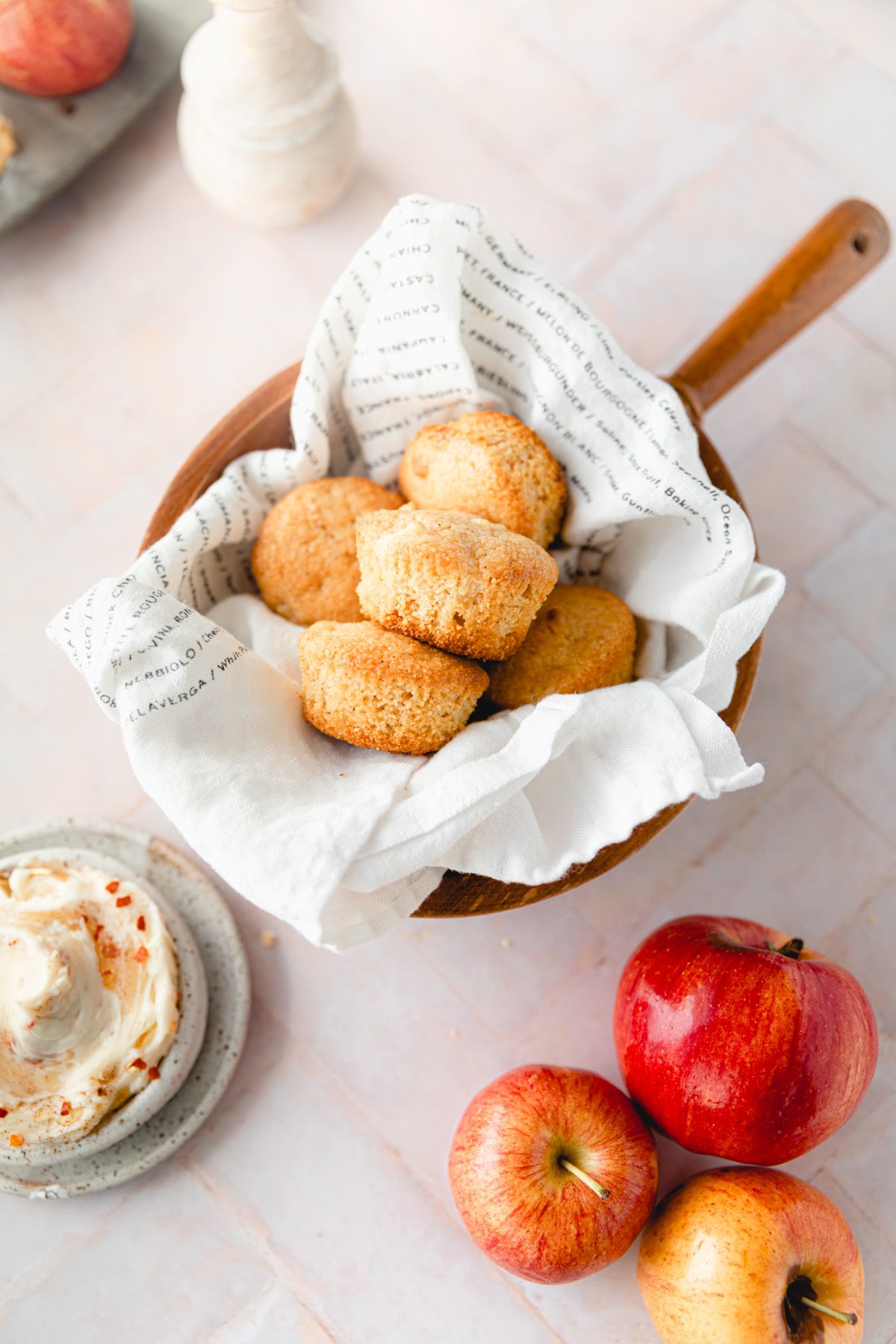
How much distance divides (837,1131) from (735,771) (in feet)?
1.30

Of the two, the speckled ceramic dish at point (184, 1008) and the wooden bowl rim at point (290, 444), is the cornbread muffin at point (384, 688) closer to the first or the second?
the wooden bowl rim at point (290, 444)

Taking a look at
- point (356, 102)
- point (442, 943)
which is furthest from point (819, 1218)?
point (356, 102)

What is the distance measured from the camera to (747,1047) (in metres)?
0.77

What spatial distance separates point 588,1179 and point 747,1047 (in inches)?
5.6

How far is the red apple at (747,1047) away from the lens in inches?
30.4

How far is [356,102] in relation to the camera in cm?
116

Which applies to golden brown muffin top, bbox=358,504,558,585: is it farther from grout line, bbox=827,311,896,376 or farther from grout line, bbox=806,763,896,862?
grout line, bbox=827,311,896,376

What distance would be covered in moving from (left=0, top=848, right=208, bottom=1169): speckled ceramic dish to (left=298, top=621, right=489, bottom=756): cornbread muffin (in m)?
0.27

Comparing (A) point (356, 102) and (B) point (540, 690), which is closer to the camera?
(B) point (540, 690)

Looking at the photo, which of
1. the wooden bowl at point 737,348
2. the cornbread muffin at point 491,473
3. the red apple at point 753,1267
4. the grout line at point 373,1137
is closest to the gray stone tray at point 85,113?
the wooden bowl at point 737,348

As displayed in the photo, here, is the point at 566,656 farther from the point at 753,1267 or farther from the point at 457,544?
the point at 753,1267

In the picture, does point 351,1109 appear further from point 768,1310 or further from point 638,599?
point 638,599

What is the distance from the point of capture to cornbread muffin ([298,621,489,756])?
68 cm

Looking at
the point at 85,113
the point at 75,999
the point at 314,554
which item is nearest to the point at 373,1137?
the point at 75,999
